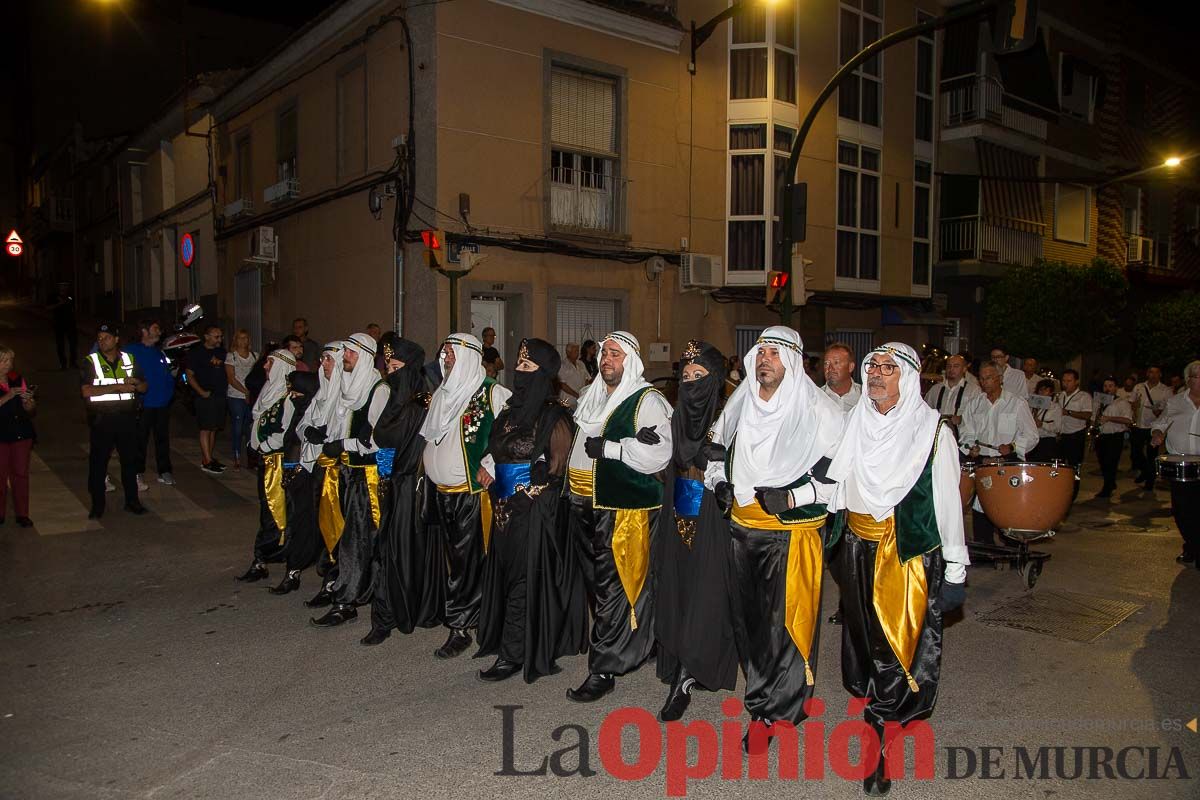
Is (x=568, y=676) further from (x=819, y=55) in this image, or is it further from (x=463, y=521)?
(x=819, y=55)

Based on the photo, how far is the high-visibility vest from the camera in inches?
369

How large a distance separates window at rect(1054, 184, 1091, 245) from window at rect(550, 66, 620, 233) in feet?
50.6

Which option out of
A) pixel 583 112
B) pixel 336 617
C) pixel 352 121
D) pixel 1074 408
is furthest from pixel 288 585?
pixel 352 121

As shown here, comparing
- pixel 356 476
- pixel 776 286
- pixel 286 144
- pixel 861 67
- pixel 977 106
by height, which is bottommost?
pixel 356 476

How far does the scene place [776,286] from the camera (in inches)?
483

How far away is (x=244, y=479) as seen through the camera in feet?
38.6

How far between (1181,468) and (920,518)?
17.7 ft

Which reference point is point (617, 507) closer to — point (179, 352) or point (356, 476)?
point (356, 476)

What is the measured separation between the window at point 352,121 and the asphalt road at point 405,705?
9939 millimetres

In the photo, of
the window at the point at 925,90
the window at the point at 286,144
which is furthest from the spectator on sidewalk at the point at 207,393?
the window at the point at 925,90

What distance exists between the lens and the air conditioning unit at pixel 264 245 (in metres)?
18.4

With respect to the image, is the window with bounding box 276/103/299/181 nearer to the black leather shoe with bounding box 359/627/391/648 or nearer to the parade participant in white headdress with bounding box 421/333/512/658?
the parade participant in white headdress with bounding box 421/333/512/658

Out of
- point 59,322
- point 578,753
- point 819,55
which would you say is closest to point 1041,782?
point 578,753

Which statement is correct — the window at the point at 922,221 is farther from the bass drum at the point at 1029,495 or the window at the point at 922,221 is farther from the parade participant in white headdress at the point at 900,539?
the parade participant in white headdress at the point at 900,539
